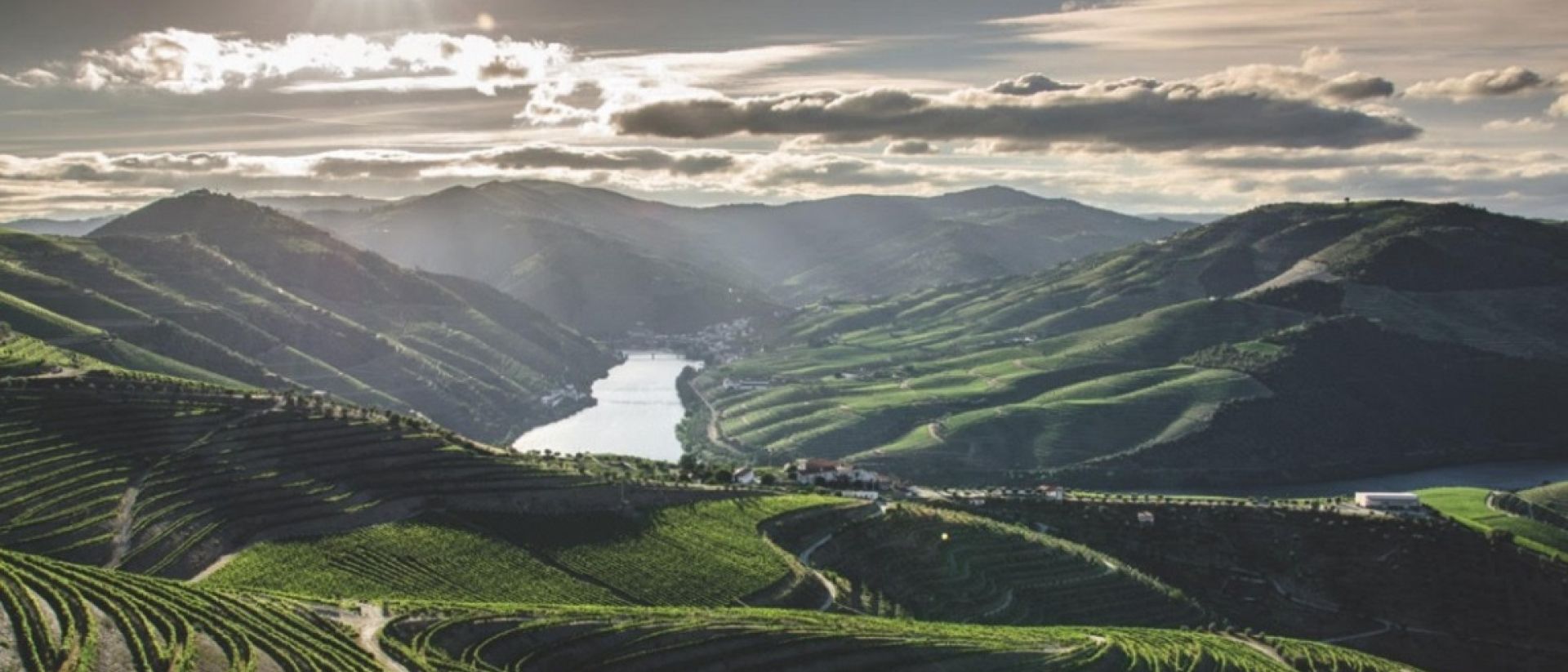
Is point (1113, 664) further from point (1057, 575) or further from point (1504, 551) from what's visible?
point (1504, 551)

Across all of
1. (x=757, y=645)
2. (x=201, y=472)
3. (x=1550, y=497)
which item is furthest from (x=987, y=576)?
(x=1550, y=497)

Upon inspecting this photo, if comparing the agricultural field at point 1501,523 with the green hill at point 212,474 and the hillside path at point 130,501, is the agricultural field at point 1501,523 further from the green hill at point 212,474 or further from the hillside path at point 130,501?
the hillside path at point 130,501

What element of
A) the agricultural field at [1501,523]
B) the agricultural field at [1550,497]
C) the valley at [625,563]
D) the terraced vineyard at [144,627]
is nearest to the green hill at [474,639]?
the terraced vineyard at [144,627]

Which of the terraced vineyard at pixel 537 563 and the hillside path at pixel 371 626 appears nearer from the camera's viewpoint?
the hillside path at pixel 371 626

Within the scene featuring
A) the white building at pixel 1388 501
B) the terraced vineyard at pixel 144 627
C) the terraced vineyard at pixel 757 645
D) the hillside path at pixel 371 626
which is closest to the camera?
the terraced vineyard at pixel 144 627

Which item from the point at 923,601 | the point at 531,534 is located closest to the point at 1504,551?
the point at 923,601

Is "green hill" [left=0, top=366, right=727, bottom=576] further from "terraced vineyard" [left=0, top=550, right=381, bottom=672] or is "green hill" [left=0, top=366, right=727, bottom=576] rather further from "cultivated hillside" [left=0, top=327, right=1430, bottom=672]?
"terraced vineyard" [left=0, top=550, right=381, bottom=672]
